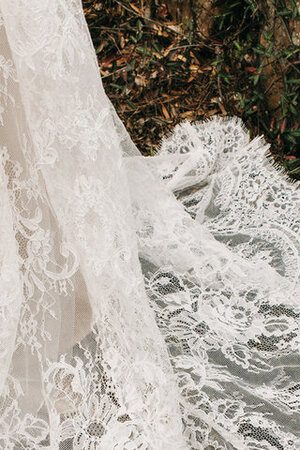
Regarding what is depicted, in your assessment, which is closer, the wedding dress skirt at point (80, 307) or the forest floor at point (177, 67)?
the wedding dress skirt at point (80, 307)

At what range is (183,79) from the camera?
7.75 feet

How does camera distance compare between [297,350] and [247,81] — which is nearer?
[297,350]

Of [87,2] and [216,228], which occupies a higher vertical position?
[87,2]

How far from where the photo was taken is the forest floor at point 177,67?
85.4 inches

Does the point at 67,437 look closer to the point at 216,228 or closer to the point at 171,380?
the point at 171,380

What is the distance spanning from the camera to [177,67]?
232 cm

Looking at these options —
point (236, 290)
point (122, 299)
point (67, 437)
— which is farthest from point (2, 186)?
point (236, 290)

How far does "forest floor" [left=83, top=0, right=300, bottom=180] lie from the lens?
2170mm

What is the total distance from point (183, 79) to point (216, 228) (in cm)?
96

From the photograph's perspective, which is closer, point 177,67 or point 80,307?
point 80,307

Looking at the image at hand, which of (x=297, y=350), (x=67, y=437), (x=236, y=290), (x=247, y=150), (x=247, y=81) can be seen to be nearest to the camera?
(x=67, y=437)

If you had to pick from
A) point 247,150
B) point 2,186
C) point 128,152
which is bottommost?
point 247,150

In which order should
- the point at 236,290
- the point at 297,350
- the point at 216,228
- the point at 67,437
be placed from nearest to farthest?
the point at 67,437, the point at 297,350, the point at 236,290, the point at 216,228

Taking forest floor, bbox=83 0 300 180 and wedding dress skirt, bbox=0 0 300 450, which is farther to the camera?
forest floor, bbox=83 0 300 180
